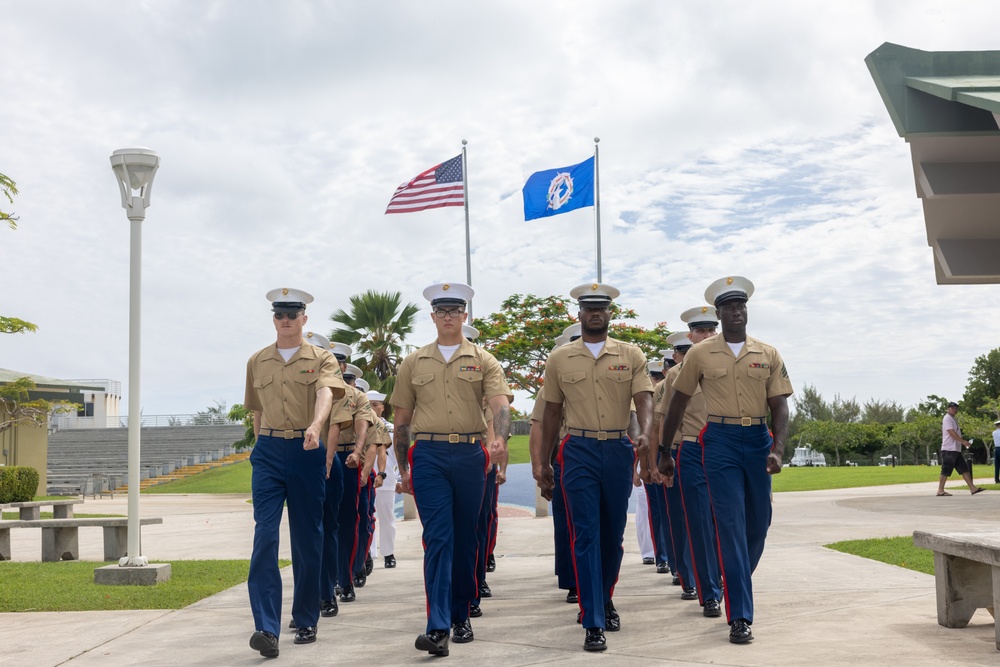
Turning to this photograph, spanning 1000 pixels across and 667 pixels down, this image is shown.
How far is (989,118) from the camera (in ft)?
38.0

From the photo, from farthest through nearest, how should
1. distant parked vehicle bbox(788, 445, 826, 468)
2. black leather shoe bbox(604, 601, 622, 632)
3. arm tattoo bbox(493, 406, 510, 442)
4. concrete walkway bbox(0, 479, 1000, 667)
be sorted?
distant parked vehicle bbox(788, 445, 826, 468) < black leather shoe bbox(604, 601, 622, 632) < arm tattoo bbox(493, 406, 510, 442) < concrete walkway bbox(0, 479, 1000, 667)

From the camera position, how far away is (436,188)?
25312mm

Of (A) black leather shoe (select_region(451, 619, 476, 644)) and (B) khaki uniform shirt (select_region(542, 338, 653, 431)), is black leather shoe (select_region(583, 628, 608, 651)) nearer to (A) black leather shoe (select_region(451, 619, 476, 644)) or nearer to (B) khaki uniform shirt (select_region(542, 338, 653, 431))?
(A) black leather shoe (select_region(451, 619, 476, 644))

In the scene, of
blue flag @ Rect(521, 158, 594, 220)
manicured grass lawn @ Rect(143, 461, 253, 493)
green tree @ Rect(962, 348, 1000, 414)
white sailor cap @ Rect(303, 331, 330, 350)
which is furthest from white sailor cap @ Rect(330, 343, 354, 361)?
green tree @ Rect(962, 348, 1000, 414)

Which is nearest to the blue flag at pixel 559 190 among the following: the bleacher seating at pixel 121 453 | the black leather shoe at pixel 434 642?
the black leather shoe at pixel 434 642

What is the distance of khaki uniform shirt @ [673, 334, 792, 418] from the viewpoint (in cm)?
650

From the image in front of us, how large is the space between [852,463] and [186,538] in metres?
51.1

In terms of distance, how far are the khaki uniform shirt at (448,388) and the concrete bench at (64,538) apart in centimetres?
681

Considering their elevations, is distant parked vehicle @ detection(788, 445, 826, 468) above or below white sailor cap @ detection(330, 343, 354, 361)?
below

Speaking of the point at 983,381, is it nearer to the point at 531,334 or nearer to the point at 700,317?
the point at 531,334

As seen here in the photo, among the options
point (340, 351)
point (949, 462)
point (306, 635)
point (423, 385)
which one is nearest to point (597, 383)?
point (423, 385)

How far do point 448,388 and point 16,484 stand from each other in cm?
2325

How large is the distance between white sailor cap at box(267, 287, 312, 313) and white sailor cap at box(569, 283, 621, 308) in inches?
71.1

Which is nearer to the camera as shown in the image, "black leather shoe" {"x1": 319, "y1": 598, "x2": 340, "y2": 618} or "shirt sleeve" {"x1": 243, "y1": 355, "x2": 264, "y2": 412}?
"shirt sleeve" {"x1": 243, "y1": 355, "x2": 264, "y2": 412}
